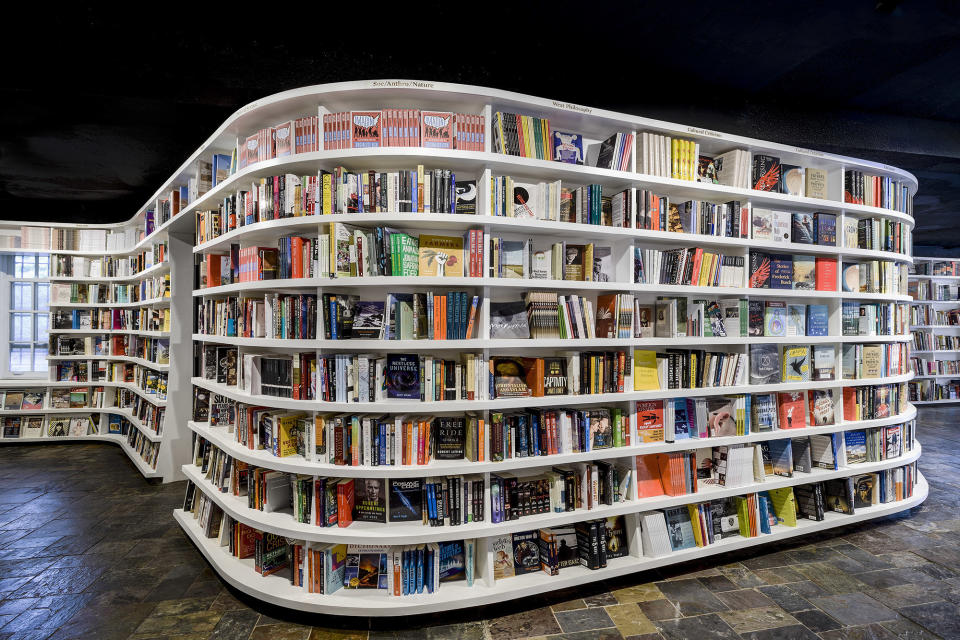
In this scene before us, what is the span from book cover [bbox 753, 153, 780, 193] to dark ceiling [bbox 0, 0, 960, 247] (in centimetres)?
46

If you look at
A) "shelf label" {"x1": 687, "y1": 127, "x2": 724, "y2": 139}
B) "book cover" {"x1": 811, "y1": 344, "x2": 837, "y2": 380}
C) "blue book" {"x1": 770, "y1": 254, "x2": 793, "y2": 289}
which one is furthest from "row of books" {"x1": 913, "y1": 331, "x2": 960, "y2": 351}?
"shelf label" {"x1": 687, "y1": 127, "x2": 724, "y2": 139}

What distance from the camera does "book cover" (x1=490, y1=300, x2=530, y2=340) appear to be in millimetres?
2559

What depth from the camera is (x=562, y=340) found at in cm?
258

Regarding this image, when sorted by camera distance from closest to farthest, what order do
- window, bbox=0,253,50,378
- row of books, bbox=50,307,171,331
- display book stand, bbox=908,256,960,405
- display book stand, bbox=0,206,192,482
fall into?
row of books, bbox=50,307,171,331 < display book stand, bbox=0,206,192,482 < window, bbox=0,253,50,378 < display book stand, bbox=908,256,960,405

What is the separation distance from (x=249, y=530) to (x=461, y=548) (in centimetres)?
130

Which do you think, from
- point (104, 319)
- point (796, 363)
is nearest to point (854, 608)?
point (796, 363)

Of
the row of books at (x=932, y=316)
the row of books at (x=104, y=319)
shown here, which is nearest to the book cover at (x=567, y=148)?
the row of books at (x=104, y=319)

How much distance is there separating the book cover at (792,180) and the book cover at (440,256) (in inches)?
99.4

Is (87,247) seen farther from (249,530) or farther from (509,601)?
(509,601)

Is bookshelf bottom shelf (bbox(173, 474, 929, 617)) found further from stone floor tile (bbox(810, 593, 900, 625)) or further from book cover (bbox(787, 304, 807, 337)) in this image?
book cover (bbox(787, 304, 807, 337))

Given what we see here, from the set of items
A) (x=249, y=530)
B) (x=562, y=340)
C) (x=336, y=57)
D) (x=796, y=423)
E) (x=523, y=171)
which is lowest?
(x=249, y=530)

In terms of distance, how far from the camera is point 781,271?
326 cm

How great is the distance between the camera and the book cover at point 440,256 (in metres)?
2.48

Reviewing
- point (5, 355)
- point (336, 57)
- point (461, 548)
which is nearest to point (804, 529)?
point (461, 548)
